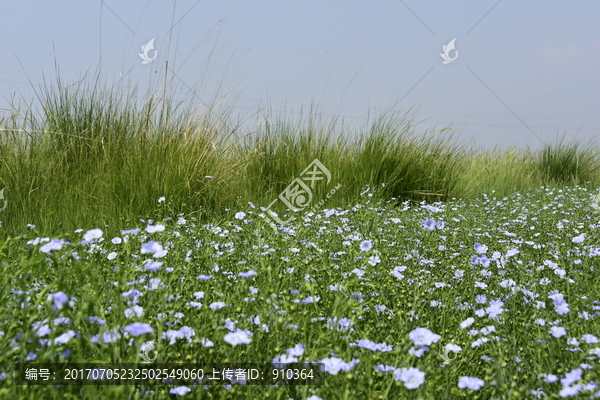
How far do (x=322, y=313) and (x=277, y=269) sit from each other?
1.64 ft

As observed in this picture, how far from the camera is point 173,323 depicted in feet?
6.12

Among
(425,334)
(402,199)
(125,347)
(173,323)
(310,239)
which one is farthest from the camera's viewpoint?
(402,199)

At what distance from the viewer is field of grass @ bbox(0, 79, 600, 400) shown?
1607mm

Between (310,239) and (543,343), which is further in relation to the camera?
(310,239)

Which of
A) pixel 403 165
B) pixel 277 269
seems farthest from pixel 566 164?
pixel 277 269

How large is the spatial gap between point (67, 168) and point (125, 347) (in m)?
3.96

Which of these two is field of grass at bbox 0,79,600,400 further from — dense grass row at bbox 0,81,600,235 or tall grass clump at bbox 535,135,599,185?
tall grass clump at bbox 535,135,599,185

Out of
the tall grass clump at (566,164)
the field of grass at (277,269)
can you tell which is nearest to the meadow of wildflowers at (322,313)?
the field of grass at (277,269)

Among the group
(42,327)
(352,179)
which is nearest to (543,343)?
(42,327)

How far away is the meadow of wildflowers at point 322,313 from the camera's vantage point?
5.07 feet

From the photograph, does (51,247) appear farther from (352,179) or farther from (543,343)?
(352,179)

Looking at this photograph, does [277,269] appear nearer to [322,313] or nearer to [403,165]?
[322,313]

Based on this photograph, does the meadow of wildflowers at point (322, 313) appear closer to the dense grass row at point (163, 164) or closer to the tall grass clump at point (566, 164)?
the dense grass row at point (163, 164)

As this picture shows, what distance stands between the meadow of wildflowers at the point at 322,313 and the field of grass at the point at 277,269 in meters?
0.01
